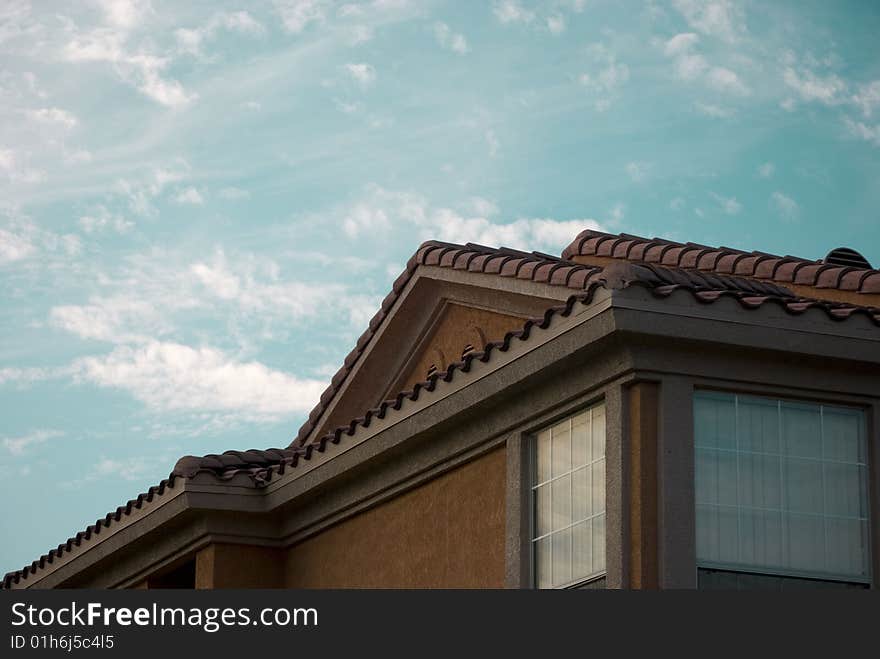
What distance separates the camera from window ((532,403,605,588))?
11664 mm

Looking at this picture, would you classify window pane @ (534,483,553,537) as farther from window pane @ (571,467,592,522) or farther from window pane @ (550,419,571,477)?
window pane @ (571,467,592,522)

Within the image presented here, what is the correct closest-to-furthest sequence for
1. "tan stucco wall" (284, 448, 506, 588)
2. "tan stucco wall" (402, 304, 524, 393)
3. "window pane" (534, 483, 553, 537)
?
"window pane" (534, 483, 553, 537)
"tan stucco wall" (284, 448, 506, 588)
"tan stucco wall" (402, 304, 524, 393)

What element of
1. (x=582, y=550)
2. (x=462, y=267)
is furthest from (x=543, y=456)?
(x=462, y=267)

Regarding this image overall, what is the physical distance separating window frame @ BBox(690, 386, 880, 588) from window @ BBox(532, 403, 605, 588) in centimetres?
68

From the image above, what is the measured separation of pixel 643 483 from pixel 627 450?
27 centimetres

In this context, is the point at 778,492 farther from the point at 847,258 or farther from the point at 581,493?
the point at 847,258

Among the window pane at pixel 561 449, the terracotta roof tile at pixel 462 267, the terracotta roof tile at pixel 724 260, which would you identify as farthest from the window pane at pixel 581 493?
the terracotta roof tile at pixel 724 260

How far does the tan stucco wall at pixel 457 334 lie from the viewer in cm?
1560

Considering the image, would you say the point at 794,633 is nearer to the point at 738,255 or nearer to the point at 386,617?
the point at 386,617

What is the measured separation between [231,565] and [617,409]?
215 inches

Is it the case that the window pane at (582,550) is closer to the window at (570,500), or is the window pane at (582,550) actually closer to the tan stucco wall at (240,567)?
the window at (570,500)

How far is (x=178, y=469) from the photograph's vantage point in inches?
616

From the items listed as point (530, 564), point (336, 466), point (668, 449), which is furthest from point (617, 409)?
point (336, 466)

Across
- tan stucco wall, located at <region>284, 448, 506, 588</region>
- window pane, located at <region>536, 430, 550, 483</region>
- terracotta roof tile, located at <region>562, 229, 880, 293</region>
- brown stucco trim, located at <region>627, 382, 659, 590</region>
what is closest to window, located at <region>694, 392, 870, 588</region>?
brown stucco trim, located at <region>627, 382, 659, 590</region>
